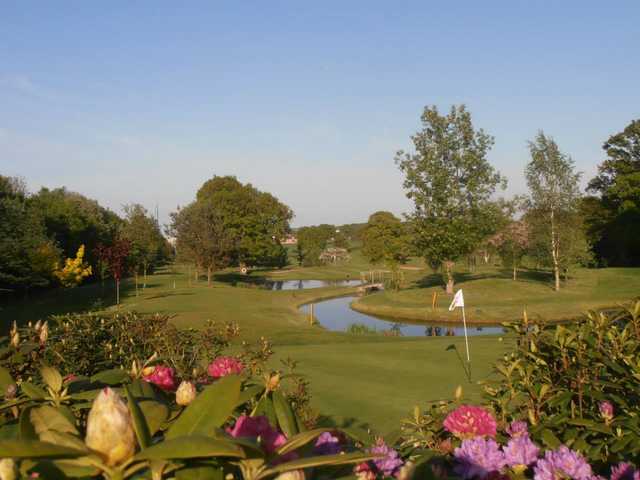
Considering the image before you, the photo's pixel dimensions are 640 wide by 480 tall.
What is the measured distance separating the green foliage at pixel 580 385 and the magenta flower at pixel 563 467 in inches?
31.1

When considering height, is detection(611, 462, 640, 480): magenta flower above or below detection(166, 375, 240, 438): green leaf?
below

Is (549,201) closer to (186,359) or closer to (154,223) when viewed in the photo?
(186,359)

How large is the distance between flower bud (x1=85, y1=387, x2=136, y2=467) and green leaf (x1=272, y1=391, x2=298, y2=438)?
488 millimetres

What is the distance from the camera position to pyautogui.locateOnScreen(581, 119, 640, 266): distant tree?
42.8 metres

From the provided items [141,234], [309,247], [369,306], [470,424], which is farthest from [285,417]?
[309,247]

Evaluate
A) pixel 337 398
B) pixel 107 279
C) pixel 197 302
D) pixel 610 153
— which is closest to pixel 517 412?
pixel 337 398

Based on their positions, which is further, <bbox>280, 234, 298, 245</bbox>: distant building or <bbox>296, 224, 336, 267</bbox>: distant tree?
<bbox>296, 224, 336, 267</bbox>: distant tree

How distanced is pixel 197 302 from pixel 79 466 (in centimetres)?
2775

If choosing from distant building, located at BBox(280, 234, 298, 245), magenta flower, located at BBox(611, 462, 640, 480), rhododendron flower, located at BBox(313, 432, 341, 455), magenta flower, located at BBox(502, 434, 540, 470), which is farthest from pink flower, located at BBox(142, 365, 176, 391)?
distant building, located at BBox(280, 234, 298, 245)

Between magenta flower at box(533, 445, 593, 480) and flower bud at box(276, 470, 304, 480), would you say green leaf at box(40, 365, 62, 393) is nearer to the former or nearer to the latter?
flower bud at box(276, 470, 304, 480)

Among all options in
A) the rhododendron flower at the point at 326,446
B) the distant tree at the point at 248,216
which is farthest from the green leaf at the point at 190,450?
the distant tree at the point at 248,216

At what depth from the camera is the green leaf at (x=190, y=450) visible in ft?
2.33

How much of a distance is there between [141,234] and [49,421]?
47472 mm

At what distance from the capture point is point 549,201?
99.2 feet
